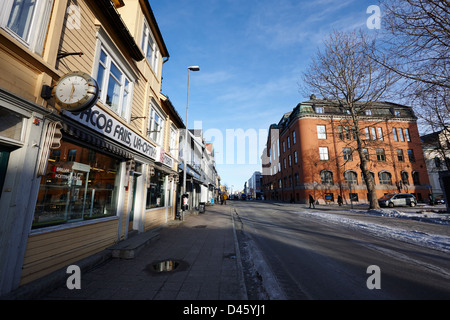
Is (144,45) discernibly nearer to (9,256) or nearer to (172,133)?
(172,133)

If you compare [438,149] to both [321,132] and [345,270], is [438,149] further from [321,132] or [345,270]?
[345,270]

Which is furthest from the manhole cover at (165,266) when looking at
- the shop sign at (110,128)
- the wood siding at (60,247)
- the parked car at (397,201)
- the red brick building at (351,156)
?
the red brick building at (351,156)

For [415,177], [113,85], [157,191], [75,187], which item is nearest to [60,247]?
[75,187]

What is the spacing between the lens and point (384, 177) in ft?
113

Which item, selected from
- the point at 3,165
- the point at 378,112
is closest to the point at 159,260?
the point at 3,165

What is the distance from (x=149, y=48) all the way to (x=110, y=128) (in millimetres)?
6361

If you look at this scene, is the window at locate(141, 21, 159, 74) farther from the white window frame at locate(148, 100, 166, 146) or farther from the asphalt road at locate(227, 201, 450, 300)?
the asphalt road at locate(227, 201, 450, 300)

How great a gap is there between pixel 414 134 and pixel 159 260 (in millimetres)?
50021

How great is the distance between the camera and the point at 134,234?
25.7ft

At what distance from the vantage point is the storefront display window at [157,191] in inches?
378

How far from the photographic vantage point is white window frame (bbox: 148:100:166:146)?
9.91 meters

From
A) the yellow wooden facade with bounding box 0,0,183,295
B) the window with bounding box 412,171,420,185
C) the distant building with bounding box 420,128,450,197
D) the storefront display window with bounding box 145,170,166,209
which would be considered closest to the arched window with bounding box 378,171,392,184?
the window with bounding box 412,171,420,185

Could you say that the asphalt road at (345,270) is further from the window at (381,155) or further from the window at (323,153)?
the window at (381,155)
